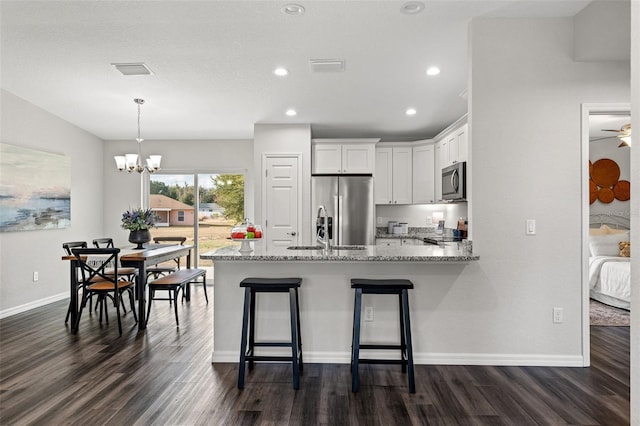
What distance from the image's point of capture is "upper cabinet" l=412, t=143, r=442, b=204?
605 centimetres

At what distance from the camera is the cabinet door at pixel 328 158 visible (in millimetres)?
6051

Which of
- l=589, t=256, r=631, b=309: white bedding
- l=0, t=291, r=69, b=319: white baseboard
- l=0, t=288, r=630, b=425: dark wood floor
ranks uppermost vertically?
l=589, t=256, r=631, b=309: white bedding

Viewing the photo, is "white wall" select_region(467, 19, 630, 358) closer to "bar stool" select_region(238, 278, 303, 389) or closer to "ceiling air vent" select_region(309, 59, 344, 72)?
"ceiling air vent" select_region(309, 59, 344, 72)

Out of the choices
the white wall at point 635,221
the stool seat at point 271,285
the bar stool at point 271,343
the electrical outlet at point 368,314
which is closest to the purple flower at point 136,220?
the bar stool at point 271,343

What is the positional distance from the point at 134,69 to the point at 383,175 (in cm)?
387

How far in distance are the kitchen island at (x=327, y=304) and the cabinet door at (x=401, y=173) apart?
318 cm

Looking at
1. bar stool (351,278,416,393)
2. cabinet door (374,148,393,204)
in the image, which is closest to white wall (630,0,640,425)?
bar stool (351,278,416,393)

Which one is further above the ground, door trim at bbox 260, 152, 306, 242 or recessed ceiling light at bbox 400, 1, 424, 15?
recessed ceiling light at bbox 400, 1, 424, 15

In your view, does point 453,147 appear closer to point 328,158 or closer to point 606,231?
point 328,158

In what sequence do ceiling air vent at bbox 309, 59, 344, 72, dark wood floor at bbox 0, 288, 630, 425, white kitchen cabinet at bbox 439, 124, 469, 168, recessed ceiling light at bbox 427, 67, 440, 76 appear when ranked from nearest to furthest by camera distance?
dark wood floor at bbox 0, 288, 630, 425 → ceiling air vent at bbox 309, 59, 344, 72 → recessed ceiling light at bbox 427, 67, 440, 76 → white kitchen cabinet at bbox 439, 124, 469, 168

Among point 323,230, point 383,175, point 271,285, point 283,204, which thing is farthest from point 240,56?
point 383,175

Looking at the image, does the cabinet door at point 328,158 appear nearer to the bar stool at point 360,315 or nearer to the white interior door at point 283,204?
the white interior door at point 283,204

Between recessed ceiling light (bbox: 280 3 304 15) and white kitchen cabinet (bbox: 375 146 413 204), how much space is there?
12.2ft

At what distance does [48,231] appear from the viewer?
526cm
